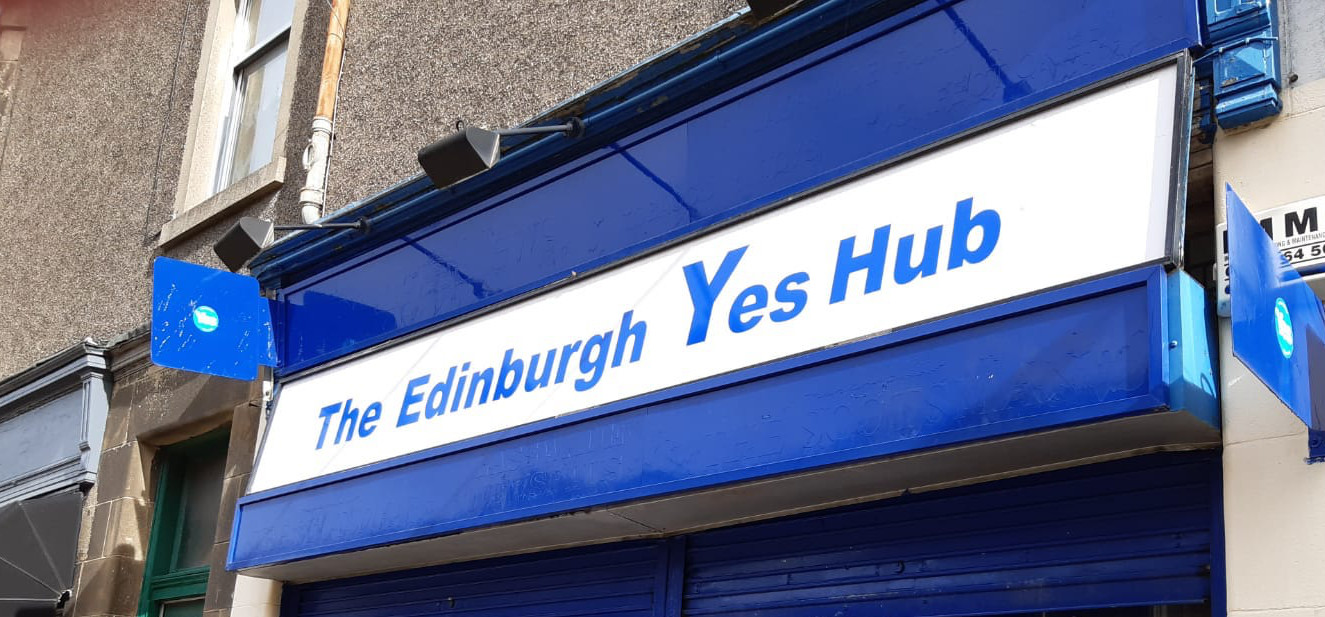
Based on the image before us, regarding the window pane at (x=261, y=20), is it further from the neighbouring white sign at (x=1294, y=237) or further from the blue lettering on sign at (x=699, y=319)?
the neighbouring white sign at (x=1294, y=237)

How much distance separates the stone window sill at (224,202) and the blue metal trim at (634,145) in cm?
Result: 85

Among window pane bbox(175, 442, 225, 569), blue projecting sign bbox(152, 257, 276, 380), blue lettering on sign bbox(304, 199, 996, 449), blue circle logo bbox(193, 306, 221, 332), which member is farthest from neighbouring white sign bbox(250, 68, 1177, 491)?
window pane bbox(175, 442, 225, 569)

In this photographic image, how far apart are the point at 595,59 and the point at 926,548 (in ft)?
10.9

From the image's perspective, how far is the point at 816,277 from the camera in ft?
15.9

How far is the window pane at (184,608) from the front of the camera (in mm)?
8305

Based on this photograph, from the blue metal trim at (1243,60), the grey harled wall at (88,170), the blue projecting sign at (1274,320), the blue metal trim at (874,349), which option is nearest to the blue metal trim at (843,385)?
the blue metal trim at (874,349)

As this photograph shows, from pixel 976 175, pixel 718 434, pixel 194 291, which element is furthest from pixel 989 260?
pixel 194 291

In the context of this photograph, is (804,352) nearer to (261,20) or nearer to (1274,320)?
(1274,320)

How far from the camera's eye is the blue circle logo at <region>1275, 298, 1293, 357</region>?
11.1 feet

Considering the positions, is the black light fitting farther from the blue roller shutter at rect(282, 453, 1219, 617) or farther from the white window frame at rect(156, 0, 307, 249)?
the white window frame at rect(156, 0, 307, 249)

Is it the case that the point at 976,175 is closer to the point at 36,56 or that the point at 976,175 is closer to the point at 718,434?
the point at 718,434

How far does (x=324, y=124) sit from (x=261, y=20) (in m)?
2.23

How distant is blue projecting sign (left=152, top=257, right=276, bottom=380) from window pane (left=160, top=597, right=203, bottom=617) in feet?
5.79

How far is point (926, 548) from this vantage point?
181 inches
